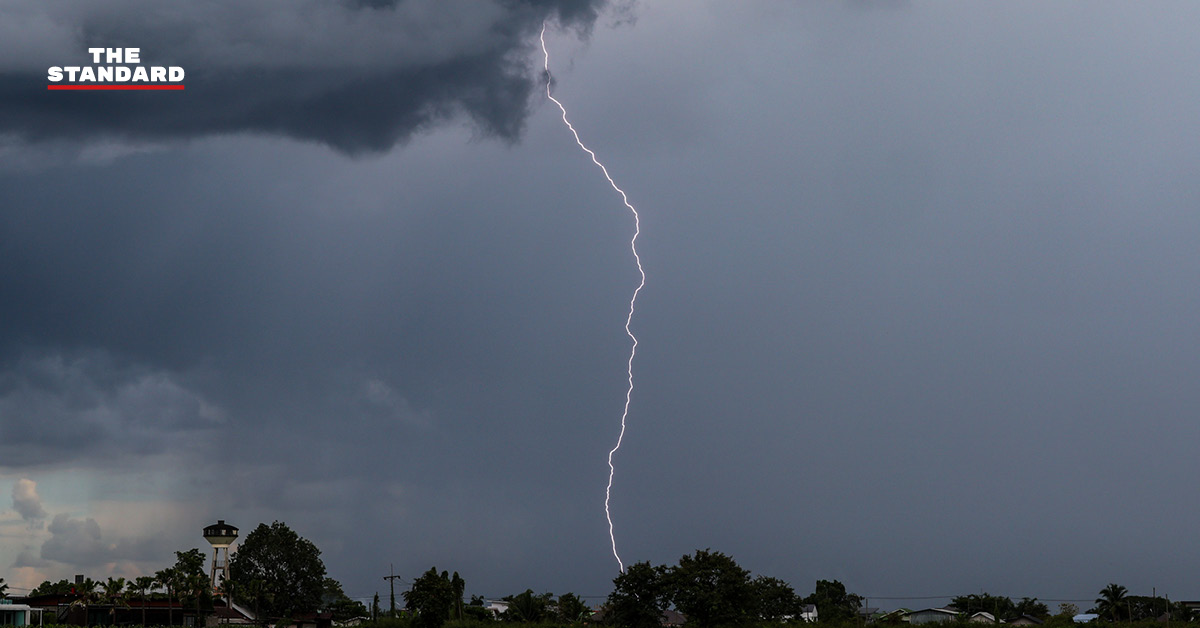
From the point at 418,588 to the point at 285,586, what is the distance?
3780 cm

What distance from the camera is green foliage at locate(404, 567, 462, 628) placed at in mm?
70438

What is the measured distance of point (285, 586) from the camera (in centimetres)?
10331

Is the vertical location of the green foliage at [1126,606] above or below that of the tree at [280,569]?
below

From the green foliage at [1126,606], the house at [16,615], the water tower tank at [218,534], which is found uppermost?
the water tower tank at [218,534]

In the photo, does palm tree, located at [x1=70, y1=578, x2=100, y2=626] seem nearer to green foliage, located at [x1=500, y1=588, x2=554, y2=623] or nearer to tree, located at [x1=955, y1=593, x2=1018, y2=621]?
green foliage, located at [x1=500, y1=588, x2=554, y2=623]

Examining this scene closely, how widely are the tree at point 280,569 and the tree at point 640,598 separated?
4960cm

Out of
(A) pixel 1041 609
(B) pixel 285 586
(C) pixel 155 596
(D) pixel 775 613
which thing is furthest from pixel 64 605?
(A) pixel 1041 609

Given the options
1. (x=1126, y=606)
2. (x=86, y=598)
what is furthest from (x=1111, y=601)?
(x=86, y=598)

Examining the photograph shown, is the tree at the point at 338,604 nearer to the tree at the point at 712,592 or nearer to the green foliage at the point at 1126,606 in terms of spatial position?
the tree at the point at 712,592

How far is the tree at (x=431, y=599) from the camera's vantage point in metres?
70.4

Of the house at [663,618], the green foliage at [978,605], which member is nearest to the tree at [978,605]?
the green foliage at [978,605]

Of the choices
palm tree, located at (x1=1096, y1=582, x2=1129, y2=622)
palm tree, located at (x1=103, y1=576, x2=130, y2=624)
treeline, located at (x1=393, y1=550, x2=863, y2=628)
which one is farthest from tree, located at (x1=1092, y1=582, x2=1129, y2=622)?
palm tree, located at (x1=103, y1=576, x2=130, y2=624)

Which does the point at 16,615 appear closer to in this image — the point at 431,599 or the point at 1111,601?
the point at 431,599

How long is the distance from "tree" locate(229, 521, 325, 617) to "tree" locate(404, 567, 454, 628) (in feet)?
113
